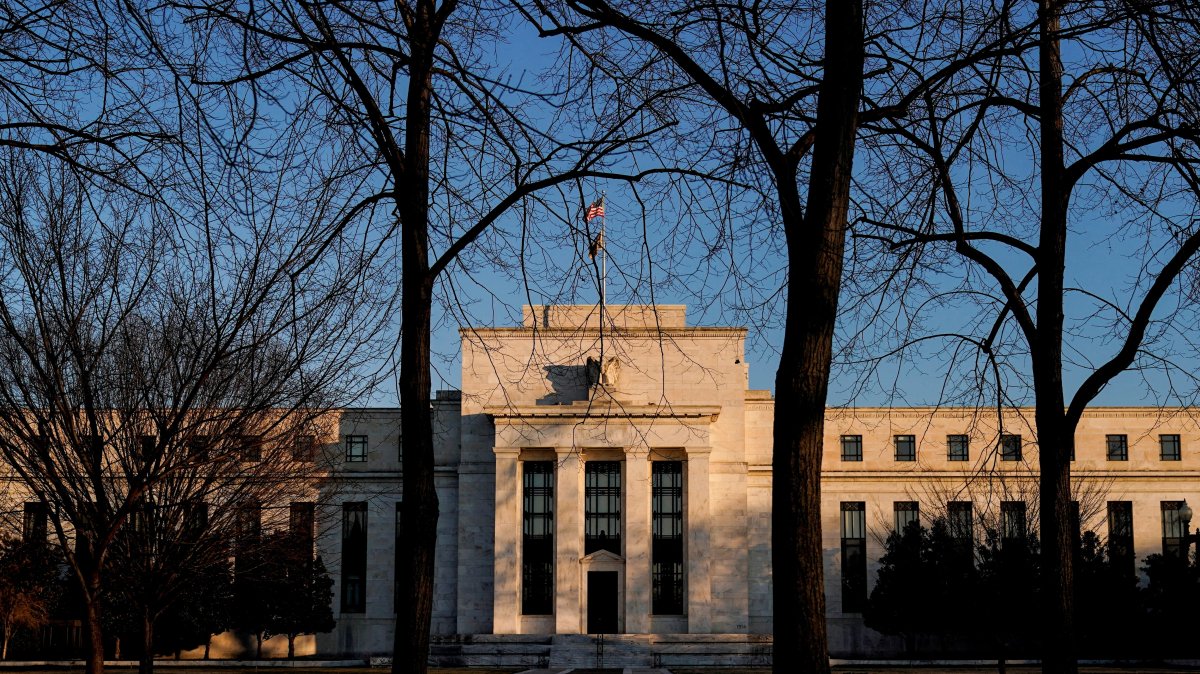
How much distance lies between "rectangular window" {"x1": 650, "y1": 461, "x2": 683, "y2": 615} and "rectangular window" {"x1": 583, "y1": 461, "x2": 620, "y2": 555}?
5.42 ft

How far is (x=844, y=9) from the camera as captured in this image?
8.89 meters

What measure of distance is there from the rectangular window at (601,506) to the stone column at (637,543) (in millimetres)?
1127

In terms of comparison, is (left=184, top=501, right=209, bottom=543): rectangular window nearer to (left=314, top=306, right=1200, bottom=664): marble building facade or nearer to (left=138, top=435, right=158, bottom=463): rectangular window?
(left=138, top=435, right=158, bottom=463): rectangular window

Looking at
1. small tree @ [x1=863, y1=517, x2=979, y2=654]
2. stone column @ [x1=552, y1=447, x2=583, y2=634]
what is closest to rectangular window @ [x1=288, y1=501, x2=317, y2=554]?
stone column @ [x1=552, y1=447, x2=583, y2=634]

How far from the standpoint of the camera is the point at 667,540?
5856 centimetres

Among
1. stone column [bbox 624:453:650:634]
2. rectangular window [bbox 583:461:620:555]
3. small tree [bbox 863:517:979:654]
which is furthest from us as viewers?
rectangular window [bbox 583:461:620:555]

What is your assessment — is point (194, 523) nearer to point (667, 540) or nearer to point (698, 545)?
point (698, 545)

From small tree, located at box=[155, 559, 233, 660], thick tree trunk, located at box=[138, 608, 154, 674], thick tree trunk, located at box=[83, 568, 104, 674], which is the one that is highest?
thick tree trunk, located at box=[83, 568, 104, 674]

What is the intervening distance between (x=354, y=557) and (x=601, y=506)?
12.7 meters

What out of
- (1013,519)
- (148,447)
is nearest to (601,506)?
(1013,519)

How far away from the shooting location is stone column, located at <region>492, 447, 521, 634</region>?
57000 millimetres

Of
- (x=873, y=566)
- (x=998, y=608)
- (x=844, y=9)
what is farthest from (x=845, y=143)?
(x=873, y=566)

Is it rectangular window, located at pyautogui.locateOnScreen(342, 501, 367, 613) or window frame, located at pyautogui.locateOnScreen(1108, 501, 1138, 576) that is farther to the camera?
rectangular window, located at pyautogui.locateOnScreen(342, 501, 367, 613)

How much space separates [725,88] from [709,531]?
50.4 metres
